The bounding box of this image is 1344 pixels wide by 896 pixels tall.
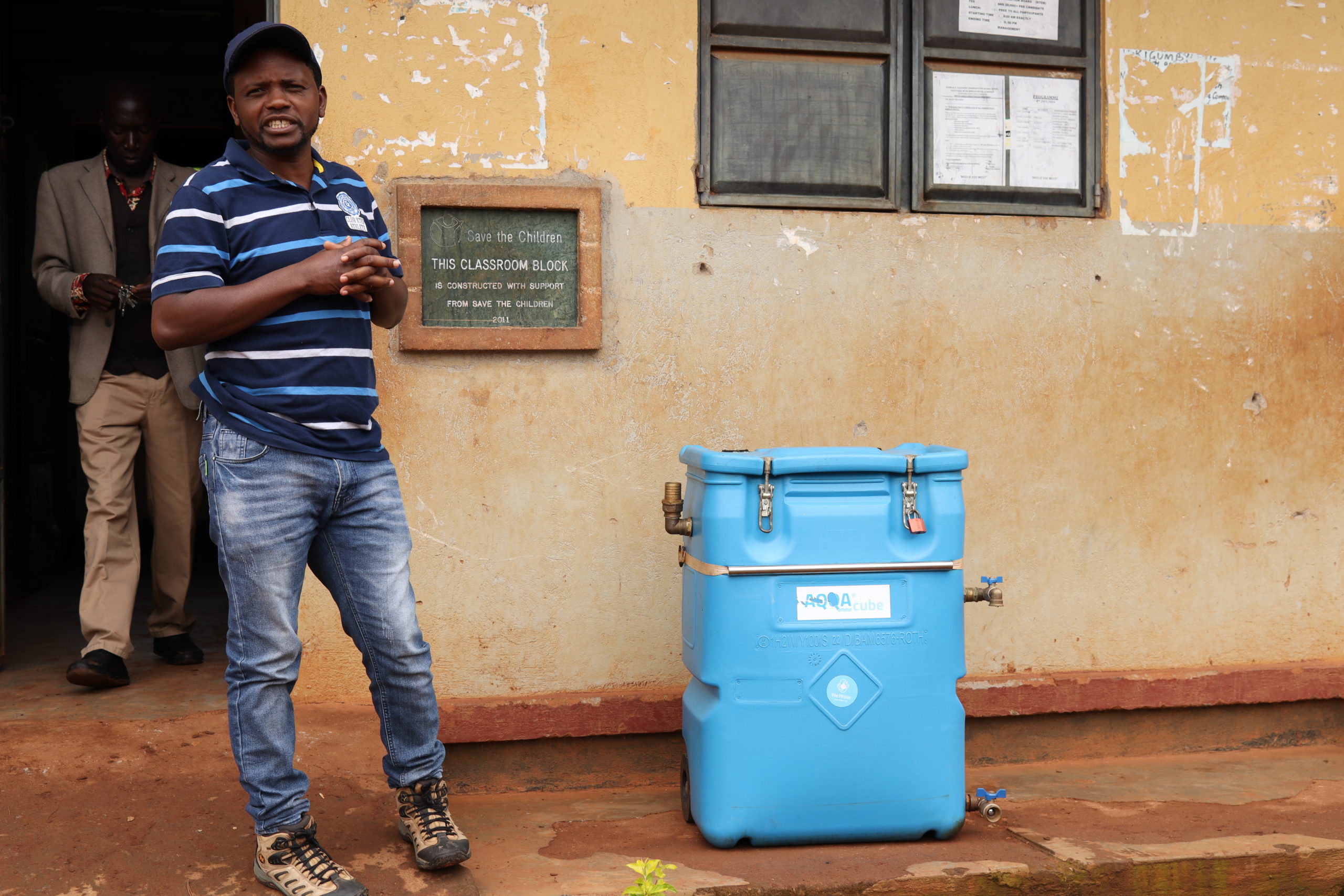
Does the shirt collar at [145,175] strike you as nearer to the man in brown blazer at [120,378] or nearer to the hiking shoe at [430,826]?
the man in brown blazer at [120,378]

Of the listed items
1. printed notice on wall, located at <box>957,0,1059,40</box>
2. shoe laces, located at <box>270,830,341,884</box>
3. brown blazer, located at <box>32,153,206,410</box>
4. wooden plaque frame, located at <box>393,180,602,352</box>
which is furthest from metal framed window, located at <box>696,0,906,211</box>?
shoe laces, located at <box>270,830,341,884</box>

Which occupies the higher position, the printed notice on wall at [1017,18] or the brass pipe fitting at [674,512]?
the printed notice on wall at [1017,18]

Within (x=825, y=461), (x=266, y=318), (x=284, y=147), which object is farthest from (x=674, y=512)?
(x=284, y=147)

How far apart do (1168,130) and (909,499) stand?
1.91 meters

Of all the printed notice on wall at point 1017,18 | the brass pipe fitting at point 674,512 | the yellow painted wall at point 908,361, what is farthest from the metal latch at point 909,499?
the printed notice on wall at point 1017,18

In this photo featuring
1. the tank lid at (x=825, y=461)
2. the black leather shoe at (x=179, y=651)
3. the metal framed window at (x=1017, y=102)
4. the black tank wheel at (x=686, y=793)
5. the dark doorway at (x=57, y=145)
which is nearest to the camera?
the tank lid at (x=825, y=461)

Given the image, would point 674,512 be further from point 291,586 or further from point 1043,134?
point 1043,134

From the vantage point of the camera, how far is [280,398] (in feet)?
8.00

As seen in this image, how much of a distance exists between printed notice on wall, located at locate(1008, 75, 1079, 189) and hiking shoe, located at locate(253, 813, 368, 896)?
3.00 meters

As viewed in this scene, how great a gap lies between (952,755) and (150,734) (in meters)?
2.28

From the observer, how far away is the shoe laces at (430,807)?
9.05 feet

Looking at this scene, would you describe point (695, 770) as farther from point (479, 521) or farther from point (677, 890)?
point (479, 521)

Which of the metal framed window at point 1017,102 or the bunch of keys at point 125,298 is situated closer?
the bunch of keys at point 125,298

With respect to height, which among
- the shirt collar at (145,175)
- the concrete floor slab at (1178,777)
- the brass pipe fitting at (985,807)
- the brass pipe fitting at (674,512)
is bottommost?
the concrete floor slab at (1178,777)
